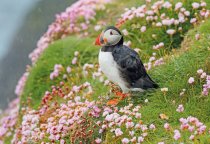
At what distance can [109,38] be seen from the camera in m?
8.71

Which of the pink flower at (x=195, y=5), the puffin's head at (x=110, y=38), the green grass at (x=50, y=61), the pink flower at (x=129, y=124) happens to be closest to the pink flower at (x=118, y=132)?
the pink flower at (x=129, y=124)

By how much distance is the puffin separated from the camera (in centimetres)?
854

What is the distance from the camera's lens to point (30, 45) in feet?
74.7

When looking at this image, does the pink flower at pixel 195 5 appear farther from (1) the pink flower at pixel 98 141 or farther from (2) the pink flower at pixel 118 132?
(2) the pink flower at pixel 118 132

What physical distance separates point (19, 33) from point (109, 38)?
1600 centimetres

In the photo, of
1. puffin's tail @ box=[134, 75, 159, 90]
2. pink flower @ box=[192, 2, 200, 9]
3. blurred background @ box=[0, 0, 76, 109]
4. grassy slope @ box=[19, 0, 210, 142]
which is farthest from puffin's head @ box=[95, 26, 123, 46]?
blurred background @ box=[0, 0, 76, 109]

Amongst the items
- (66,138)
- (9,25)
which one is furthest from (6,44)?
(66,138)

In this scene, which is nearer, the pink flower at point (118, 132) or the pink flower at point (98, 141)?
the pink flower at point (118, 132)

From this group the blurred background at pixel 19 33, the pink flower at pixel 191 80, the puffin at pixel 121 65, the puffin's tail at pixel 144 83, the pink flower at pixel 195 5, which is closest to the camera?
the pink flower at pixel 191 80

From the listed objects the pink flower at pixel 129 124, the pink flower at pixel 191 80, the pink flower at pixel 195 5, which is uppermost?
the pink flower at pixel 195 5

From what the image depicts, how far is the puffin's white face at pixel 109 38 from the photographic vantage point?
8711 millimetres

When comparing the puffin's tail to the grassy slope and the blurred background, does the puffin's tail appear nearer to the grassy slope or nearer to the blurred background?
the grassy slope

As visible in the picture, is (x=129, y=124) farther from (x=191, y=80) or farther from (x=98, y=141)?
(x=191, y=80)

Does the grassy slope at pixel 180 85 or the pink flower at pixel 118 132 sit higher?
the grassy slope at pixel 180 85
